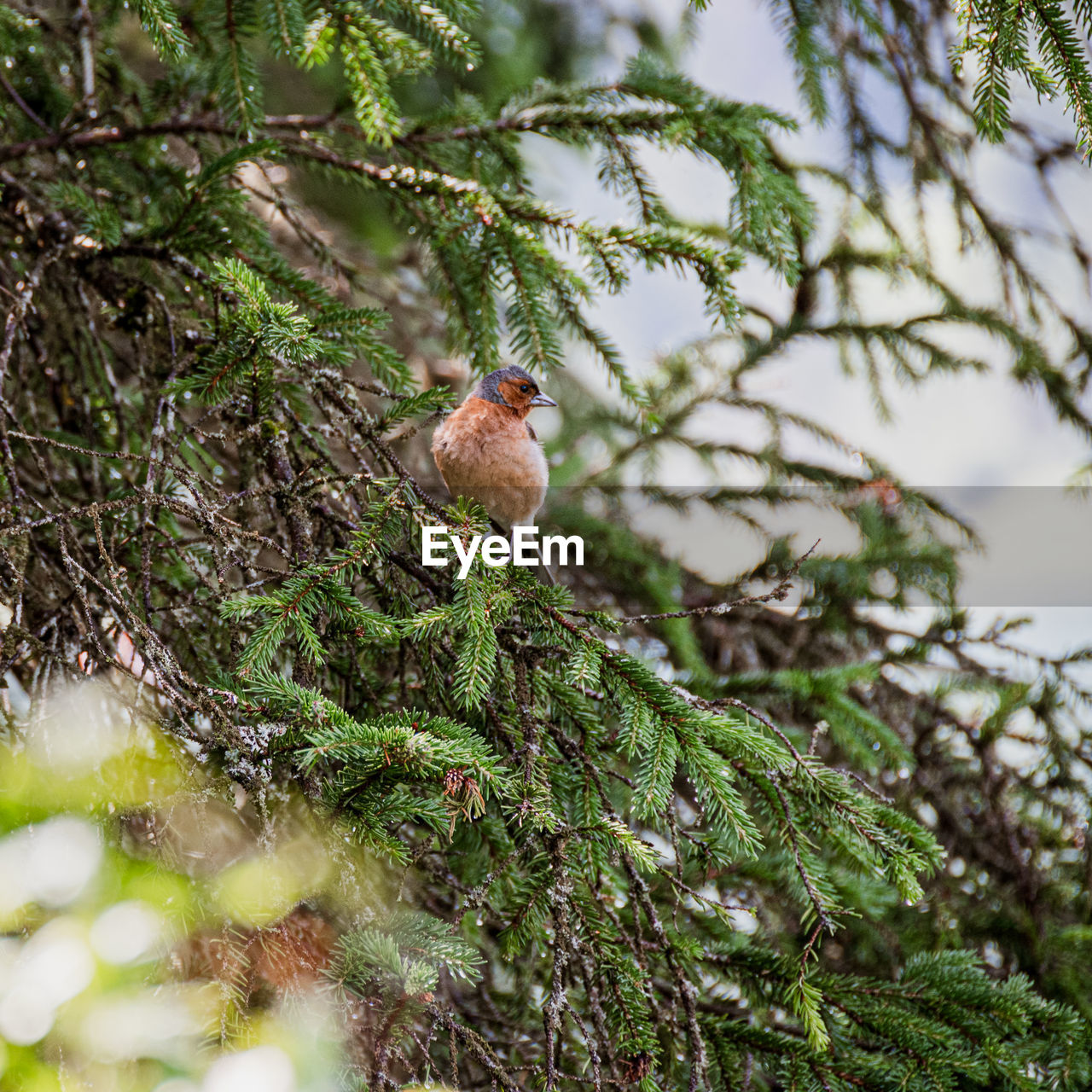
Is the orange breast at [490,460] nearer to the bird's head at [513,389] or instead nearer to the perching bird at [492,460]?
the perching bird at [492,460]

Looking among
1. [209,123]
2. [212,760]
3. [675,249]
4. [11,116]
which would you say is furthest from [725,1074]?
[11,116]

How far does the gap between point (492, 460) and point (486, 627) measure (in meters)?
0.81

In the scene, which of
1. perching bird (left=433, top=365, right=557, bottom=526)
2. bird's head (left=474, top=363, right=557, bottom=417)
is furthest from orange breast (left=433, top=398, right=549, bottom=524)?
bird's head (left=474, top=363, right=557, bottom=417)

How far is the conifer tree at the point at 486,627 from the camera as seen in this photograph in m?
1.68

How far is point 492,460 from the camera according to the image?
2.51 metres

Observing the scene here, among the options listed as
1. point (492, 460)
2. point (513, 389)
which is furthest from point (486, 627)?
point (513, 389)

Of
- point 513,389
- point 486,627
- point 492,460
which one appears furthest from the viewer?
point 513,389

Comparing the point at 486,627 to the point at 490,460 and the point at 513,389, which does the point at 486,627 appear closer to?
the point at 490,460

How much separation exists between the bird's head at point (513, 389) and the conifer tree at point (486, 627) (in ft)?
0.26

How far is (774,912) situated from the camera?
9.91ft

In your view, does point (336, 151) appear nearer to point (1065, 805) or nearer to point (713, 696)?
point (713, 696)

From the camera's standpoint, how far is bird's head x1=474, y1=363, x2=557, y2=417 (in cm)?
274

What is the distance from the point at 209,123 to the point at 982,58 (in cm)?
210

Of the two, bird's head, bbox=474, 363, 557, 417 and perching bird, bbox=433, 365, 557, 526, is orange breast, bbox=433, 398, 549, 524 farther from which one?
bird's head, bbox=474, 363, 557, 417
